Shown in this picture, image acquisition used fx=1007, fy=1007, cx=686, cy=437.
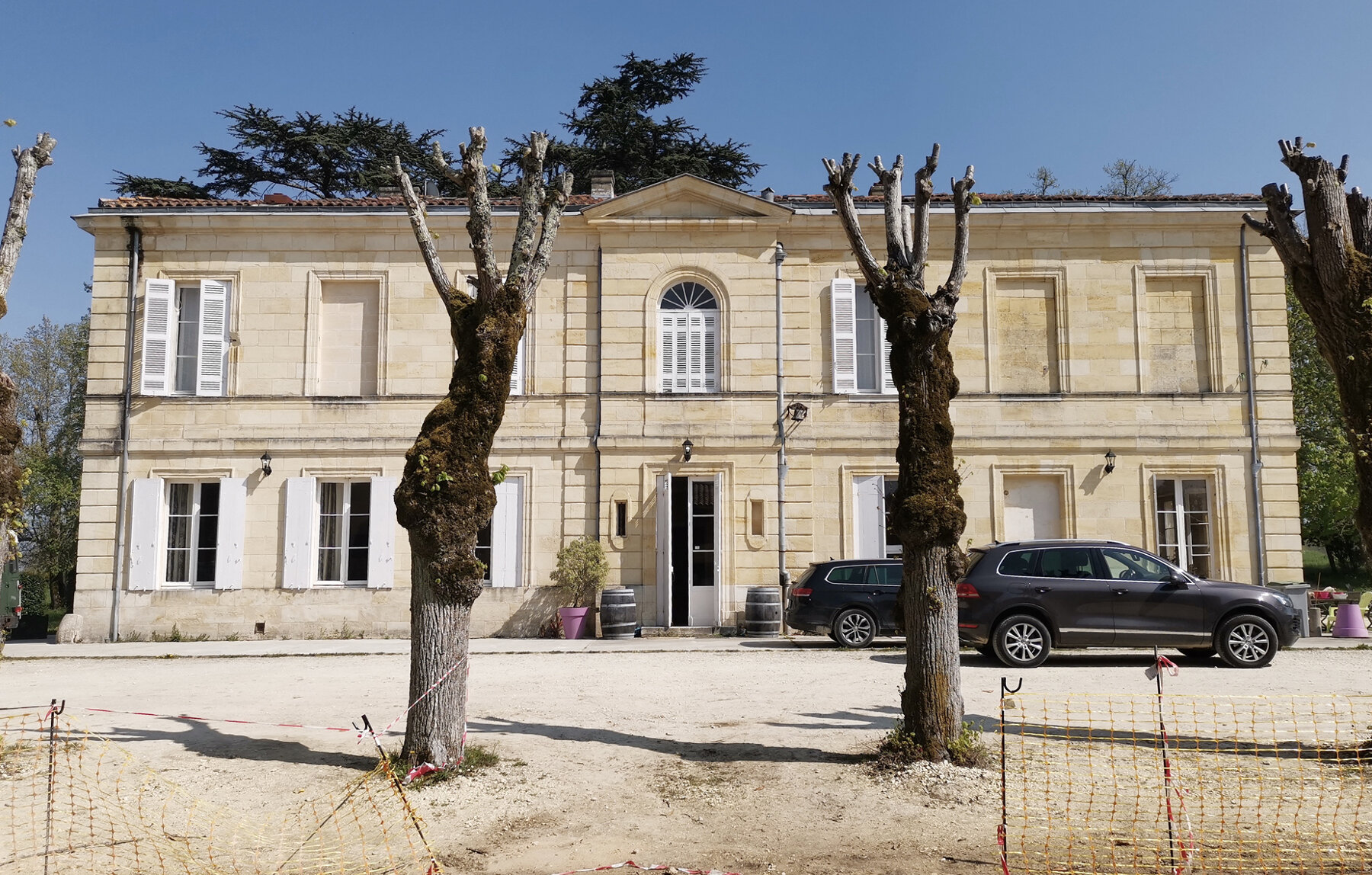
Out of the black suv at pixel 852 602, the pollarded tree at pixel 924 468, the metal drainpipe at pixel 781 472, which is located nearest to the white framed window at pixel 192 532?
the metal drainpipe at pixel 781 472

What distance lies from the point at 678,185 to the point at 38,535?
21.3 meters

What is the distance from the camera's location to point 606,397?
17.8m

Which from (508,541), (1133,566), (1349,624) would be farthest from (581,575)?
(1349,624)

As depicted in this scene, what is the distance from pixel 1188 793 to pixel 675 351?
12855 millimetres

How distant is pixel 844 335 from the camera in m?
18.0

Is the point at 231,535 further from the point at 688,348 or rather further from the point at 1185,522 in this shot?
the point at 1185,522

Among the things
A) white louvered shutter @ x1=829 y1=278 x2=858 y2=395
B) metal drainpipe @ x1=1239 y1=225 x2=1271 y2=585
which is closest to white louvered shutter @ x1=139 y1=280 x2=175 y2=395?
white louvered shutter @ x1=829 y1=278 x2=858 y2=395

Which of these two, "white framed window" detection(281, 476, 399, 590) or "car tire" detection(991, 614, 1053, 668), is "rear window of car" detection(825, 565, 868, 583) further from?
"white framed window" detection(281, 476, 399, 590)

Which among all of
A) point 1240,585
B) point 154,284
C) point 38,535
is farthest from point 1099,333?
point 38,535

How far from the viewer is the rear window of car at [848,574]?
14.6 meters

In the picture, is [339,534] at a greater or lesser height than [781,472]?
lesser

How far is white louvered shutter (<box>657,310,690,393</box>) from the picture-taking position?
1817 cm

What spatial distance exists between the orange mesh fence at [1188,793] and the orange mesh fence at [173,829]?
3.50 m

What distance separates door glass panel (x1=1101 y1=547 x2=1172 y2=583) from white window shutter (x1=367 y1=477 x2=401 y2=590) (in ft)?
37.5
